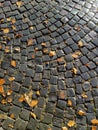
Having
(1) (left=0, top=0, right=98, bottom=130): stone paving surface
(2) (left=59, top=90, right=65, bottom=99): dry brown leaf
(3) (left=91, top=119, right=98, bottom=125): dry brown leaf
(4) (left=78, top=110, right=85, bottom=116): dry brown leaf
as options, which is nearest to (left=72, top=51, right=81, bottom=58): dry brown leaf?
(1) (left=0, top=0, right=98, bottom=130): stone paving surface

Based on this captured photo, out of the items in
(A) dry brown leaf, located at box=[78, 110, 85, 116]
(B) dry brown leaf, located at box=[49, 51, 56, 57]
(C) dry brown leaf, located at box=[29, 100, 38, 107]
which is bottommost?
(A) dry brown leaf, located at box=[78, 110, 85, 116]

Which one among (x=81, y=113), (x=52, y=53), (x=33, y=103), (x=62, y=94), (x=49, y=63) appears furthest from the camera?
(x=52, y=53)

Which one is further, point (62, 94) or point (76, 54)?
point (76, 54)

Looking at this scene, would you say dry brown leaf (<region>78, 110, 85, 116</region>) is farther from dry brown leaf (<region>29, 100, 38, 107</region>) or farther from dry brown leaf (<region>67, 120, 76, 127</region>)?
dry brown leaf (<region>29, 100, 38, 107</region>)

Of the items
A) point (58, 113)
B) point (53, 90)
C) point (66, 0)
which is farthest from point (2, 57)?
point (66, 0)

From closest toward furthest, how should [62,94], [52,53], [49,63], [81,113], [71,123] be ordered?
[71,123] → [81,113] → [62,94] → [49,63] → [52,53]

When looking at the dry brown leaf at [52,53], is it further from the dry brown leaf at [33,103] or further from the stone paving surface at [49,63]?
the dry brown leaf at [33,103]

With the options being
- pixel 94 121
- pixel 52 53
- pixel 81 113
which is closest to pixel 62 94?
pixel 81 113

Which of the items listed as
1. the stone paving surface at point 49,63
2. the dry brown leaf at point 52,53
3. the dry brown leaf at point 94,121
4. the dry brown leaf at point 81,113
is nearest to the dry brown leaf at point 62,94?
the stone paving surface at point 49,63

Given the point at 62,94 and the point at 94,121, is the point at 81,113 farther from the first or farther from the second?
the point at 62,94

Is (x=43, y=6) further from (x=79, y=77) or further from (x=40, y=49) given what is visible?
(x=79, y=77)
